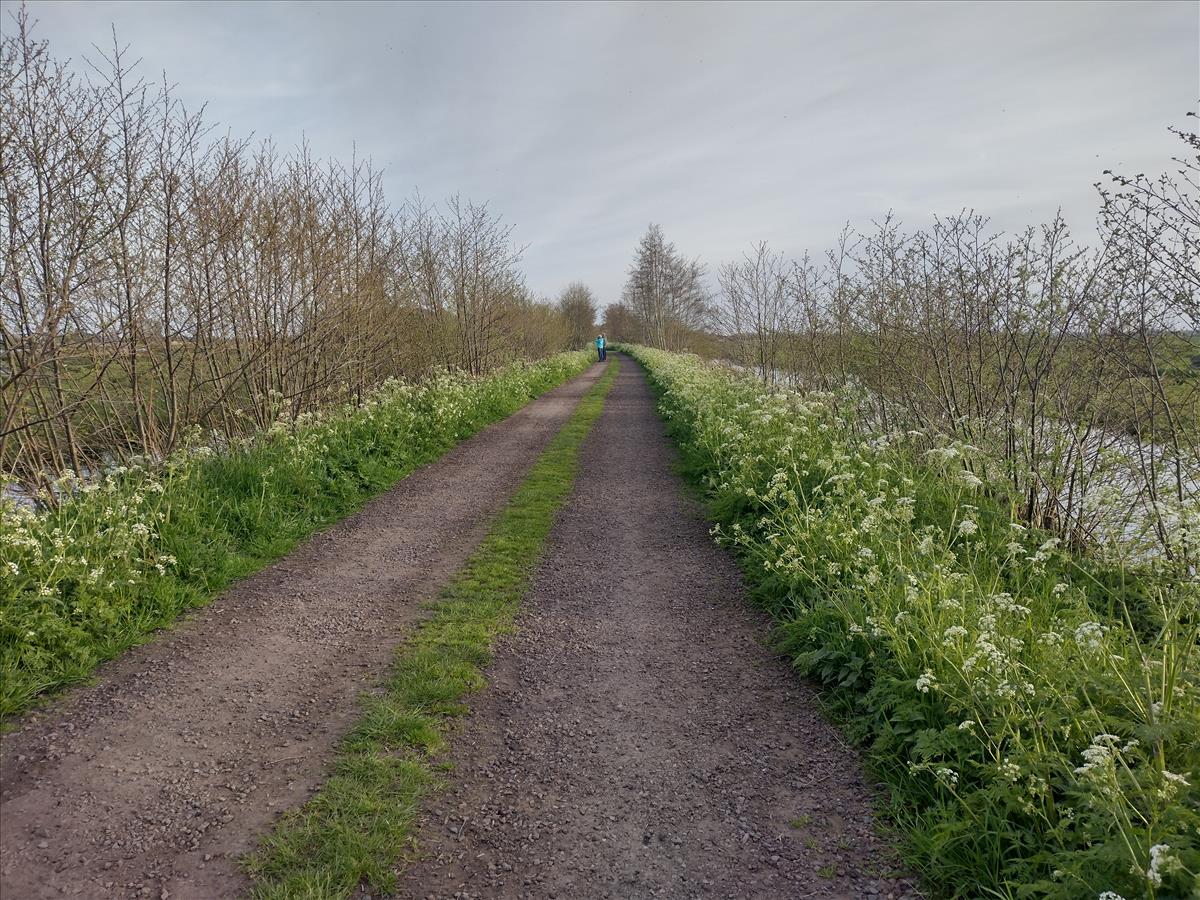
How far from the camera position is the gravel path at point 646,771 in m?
2.64

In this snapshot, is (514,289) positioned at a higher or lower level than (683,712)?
higher

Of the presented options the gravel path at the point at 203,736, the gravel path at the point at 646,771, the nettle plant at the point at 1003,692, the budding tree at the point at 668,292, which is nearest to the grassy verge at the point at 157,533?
the gravel path at the point at 203,736

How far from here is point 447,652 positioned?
14.3 ft

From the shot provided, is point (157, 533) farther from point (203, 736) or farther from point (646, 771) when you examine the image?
point (646, 771)

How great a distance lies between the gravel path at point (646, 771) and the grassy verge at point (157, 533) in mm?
2378

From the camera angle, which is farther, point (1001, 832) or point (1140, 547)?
point (1140, 547)

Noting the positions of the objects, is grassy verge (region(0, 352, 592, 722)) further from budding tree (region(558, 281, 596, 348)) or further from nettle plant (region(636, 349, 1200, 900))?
budding tree (region(558, 281, 596, 348))

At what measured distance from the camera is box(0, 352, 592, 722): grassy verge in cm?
387

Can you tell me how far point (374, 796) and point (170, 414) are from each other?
6.33 m

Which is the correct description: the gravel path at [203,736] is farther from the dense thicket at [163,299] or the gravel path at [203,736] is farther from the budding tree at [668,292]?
the budding tree at [668,292]

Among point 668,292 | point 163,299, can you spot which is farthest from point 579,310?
point 163,299

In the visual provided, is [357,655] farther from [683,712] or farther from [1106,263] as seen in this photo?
[1106,263]

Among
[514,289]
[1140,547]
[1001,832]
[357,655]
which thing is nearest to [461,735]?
[357,655]

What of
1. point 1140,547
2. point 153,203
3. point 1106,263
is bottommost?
point 1140,547
